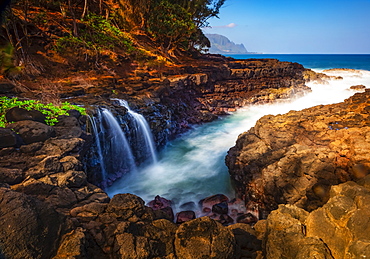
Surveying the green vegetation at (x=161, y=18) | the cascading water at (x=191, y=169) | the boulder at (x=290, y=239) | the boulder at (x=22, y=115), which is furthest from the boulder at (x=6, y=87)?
the green vegetation at (x=161, y=18)

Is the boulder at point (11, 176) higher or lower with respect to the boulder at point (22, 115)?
lower

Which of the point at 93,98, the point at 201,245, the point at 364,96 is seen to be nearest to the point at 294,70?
the point at 364,96

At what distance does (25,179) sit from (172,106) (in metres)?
16.6

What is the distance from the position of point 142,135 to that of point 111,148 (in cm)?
288

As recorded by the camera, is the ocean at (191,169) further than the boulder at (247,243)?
Yes

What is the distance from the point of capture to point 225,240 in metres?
4.61

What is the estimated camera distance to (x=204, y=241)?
4512mm

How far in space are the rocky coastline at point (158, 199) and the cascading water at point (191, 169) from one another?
3.92 feet

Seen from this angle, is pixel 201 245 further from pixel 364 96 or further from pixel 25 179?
pixel 364 96

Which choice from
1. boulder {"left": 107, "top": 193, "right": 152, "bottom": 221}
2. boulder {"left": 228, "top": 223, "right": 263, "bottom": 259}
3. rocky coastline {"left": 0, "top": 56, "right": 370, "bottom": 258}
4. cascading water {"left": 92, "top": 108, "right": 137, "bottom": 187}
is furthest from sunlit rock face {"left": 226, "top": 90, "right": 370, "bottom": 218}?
cascading water {"left": 92, "top": 108, "right": 137, "bottom": 187}

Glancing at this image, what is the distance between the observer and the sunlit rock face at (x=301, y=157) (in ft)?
27.8

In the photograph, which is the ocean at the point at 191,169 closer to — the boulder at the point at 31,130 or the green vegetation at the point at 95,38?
the boulder at the point at 31,130

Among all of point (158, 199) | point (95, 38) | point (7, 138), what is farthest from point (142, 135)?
point (95, 38)

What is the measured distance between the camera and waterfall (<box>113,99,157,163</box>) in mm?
15039
